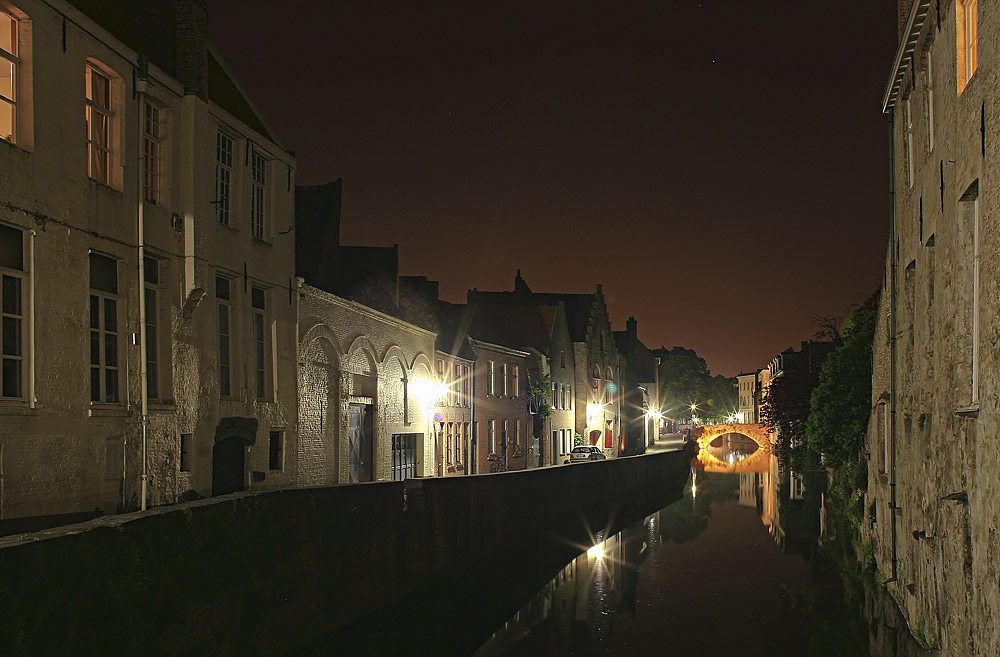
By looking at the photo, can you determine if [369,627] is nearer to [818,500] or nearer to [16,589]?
[16,589]

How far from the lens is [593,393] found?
61594mm

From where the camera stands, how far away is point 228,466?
17.1 metres

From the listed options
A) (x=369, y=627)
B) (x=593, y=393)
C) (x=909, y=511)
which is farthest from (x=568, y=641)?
(x=593, y=393)

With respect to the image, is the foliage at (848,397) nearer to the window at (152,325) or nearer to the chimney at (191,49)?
the window at (152,325)

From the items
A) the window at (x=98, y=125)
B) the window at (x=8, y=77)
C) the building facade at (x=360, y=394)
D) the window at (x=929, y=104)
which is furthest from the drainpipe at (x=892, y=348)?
the window at (x=8, y=77)

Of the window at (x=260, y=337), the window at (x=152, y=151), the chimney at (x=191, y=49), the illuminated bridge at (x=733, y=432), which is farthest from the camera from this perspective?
the illuminated bridge at (x=733, y=432)

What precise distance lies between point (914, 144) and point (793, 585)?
13.8 meters

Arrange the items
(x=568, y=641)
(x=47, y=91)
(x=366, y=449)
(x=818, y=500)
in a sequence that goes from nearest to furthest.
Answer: (x=47, y=91) < (x=568, y=641) < (x=366, y=449) < (x=818, y=500)

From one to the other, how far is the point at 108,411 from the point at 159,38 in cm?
640

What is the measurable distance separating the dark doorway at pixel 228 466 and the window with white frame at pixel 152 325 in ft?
7.45

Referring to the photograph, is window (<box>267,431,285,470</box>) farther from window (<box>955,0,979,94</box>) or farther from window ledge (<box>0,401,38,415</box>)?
window (<box>955,0,979,94</box>)

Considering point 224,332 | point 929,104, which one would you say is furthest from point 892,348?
point 224,332

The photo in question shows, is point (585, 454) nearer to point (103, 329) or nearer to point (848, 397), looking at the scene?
point (848, 397)

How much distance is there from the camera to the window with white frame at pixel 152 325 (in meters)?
14.6
